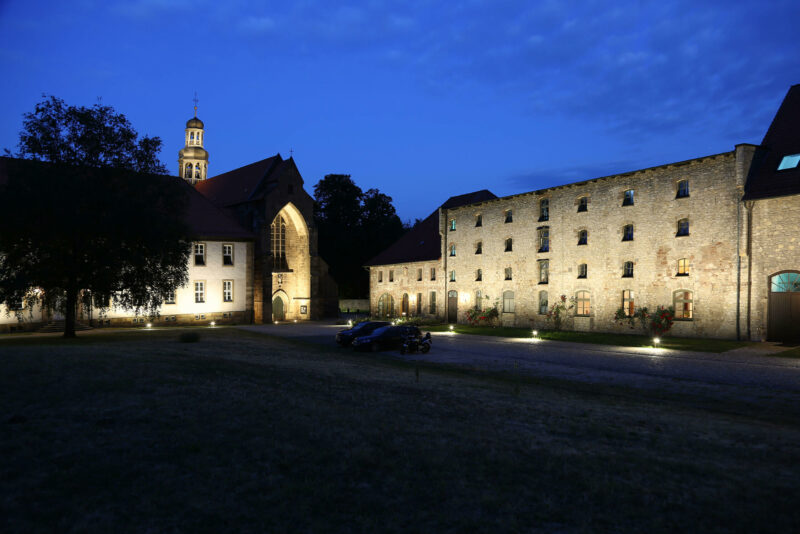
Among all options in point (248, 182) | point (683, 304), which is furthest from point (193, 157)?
point (683, 304)

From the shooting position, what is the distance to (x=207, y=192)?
60.6m

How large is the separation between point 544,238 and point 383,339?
60.7 feet

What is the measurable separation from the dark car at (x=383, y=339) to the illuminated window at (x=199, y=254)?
23925 millimetres

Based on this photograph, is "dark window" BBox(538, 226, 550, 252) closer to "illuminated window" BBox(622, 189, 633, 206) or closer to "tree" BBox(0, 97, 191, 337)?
"illuminated window" BBox(622, 189, 633, 206)

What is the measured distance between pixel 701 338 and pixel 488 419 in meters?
24.8

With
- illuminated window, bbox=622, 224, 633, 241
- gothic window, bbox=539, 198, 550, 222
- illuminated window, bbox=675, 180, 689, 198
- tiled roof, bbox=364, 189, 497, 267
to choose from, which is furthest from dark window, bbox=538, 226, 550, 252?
tiled roof, bbox=364, 189, 497, 267

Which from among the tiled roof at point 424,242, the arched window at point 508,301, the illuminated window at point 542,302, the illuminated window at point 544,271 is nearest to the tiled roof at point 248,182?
the tiled roof at point 424,242

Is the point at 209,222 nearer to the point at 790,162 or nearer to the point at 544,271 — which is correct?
the point at 544,271

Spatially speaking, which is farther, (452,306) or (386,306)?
(386,306)

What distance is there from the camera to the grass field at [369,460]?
5.63 metres

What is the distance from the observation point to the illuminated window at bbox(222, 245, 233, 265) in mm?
46781

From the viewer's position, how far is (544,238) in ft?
131

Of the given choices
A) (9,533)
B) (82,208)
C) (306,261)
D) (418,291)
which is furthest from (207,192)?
(9,533)

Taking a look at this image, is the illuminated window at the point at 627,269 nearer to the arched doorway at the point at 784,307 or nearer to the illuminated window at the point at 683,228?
the illuminated window at the point at 683,228
